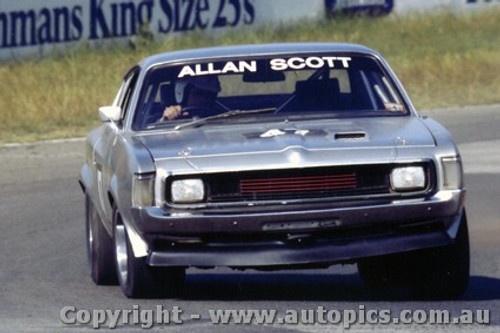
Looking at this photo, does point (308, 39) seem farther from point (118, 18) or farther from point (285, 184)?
point (285, 184)

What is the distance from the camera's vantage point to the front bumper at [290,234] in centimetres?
786

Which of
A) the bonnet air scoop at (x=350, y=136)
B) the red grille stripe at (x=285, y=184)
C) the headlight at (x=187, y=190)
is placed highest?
the bonnet air scoop at (x=350, y=136)

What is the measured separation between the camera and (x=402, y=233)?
26.2 feet

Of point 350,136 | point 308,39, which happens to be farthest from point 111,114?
point 308,39

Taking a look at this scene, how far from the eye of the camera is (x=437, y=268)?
8.20m

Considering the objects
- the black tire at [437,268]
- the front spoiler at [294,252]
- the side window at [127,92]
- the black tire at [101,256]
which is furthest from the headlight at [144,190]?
the side window at [127,92]

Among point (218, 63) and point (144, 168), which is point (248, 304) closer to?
point (144, 168)

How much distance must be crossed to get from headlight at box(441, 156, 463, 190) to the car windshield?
1.09m

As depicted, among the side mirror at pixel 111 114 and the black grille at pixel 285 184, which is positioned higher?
the black grille at pixel 285 184

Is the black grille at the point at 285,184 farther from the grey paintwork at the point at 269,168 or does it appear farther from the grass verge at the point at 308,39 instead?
the grass verge at the point at 308,39

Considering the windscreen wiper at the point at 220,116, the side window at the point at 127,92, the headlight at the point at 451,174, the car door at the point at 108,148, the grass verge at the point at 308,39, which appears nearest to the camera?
the headlight at the point at 451,174

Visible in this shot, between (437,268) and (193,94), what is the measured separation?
6.35 ft

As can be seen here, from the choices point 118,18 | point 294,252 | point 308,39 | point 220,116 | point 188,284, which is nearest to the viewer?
point 294,252

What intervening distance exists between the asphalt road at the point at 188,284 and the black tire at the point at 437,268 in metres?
0.09
